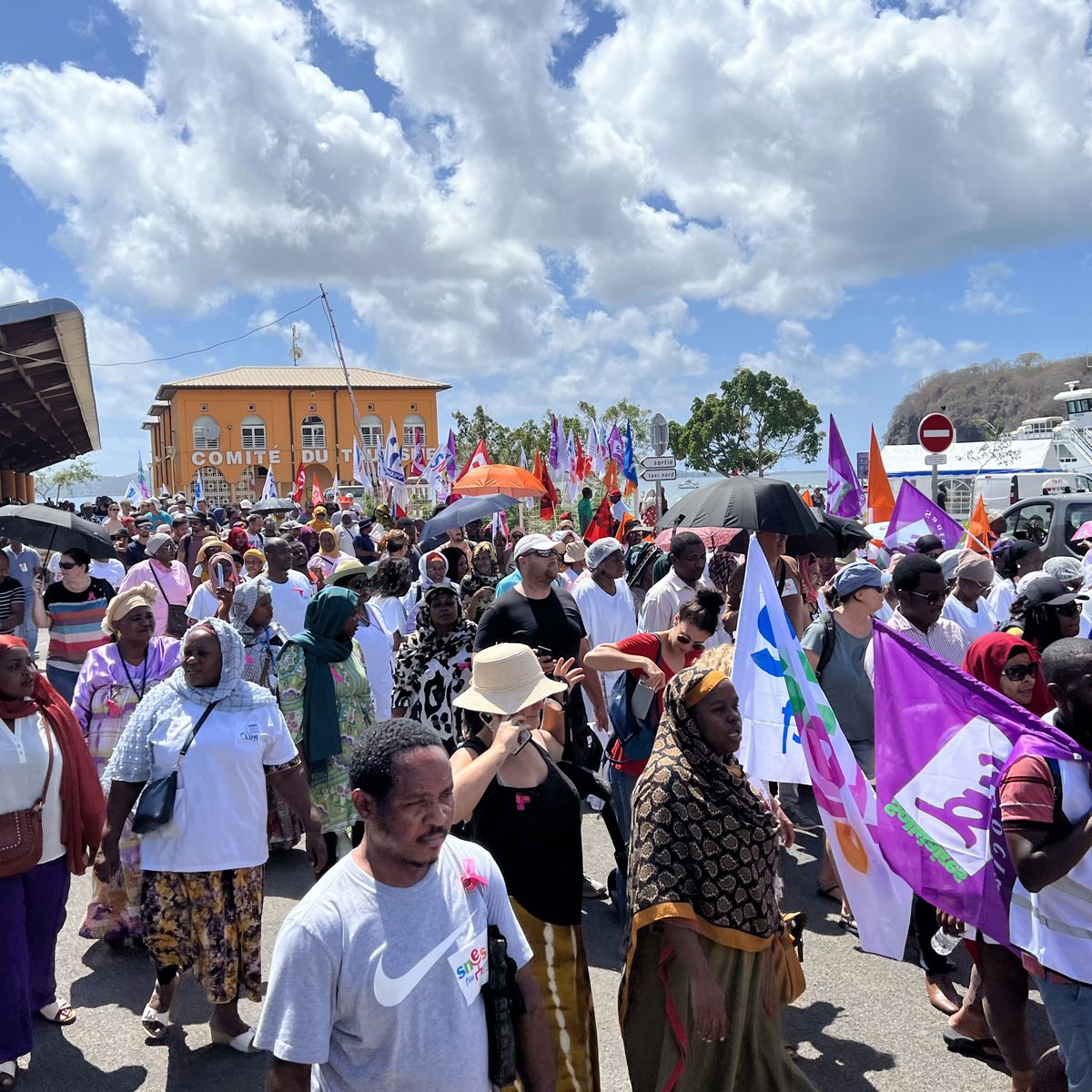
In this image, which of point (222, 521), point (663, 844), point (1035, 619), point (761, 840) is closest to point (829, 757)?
point (761, 840)

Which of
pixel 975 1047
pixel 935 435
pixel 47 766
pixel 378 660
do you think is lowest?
pixel 975 1047

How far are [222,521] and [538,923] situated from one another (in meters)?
26.1

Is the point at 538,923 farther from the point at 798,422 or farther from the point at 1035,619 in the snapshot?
the point at 798,422

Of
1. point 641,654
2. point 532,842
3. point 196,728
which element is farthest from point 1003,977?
point 196,728

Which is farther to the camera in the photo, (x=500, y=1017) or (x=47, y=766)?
(x=47, y=766)

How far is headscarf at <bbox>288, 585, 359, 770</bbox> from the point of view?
5508 mm

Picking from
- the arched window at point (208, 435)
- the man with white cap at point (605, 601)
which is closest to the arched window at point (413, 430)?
the arched window at point (208, 435)

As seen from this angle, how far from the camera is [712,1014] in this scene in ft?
10.7

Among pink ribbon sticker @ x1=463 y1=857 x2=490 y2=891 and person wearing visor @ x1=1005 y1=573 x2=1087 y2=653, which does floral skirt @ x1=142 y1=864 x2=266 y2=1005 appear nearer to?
pink ribbon sticker @ x1=463 y1=857 x2=490 y2=891

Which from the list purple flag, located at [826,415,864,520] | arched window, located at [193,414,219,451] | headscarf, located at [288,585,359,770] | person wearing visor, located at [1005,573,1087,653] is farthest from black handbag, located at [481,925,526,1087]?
arched window, located at [193,414,219,451]

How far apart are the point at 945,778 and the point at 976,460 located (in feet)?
130

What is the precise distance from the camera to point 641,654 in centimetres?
508

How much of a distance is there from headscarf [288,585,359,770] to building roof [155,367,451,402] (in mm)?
65994

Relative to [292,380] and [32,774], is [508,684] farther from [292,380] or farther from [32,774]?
[292,380]
